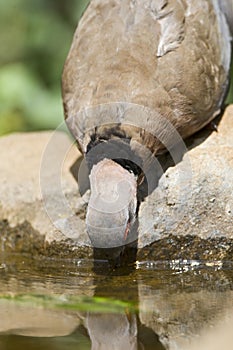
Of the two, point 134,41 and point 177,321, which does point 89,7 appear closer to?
point 134,41

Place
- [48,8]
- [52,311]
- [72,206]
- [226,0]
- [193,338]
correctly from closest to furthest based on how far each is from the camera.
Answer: [193,338], [52,311], [72,206], [226,0], [48,8]

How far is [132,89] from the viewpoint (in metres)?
5.73

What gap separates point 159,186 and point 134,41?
0.96 metres

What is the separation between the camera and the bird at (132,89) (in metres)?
5.48

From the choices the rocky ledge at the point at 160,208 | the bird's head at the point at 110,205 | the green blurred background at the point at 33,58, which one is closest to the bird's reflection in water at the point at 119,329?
the bird's head at the point at 110,205

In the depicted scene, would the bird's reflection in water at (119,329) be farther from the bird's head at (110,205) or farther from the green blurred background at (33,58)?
the green blurred background at (33,58)

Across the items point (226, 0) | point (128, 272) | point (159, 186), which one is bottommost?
point (128, 272)

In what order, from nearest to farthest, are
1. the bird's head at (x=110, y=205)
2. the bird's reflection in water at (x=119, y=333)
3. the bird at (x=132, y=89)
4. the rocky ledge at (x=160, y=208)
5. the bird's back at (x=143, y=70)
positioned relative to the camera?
the bird's reflection in water at (x=119, y=333), the bird's head at (x=110, y=205), the bird at (x=132, y=89), the bird's back at (x=143, y=70), the rocky ledge at (x=160, y=208)

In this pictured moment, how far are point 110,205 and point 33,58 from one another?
4.51 metres

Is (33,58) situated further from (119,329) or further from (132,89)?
(119,329)

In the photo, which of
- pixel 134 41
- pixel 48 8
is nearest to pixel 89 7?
pixel 134 41

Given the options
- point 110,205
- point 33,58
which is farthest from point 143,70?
point 33,58

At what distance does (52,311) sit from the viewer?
16.2 feet

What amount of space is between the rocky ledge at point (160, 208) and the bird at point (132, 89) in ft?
0.64
